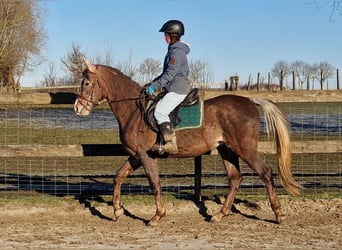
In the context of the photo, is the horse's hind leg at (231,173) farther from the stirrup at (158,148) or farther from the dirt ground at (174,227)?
the stirrup at (158,148)

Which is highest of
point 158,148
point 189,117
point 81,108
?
point 81,108

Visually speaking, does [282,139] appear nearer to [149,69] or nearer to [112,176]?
[112,176]

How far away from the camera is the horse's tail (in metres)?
7.59

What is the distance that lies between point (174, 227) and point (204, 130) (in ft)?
4.59

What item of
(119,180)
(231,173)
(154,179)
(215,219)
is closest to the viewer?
(215,219)

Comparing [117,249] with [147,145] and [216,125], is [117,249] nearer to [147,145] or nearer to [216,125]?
[147,145]

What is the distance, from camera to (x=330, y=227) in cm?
705

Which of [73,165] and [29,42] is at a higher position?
[29,42]

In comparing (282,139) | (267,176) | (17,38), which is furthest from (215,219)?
(17,38)

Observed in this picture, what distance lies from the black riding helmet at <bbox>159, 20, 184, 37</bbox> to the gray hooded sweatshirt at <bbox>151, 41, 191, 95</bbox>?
15 centimetres

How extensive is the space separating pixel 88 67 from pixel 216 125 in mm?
1965

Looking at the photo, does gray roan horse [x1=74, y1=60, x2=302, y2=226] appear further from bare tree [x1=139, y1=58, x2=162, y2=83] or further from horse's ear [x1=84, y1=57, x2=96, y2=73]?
bare tree [x1=139, y1=58, x2=162, y2=83]

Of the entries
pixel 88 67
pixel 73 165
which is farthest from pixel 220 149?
pixel 73 165

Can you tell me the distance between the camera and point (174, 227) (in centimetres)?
723
